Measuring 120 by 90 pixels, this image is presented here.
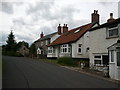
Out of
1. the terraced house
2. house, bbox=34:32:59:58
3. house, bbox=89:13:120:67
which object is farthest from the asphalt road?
house, bbox=34:32:59:58

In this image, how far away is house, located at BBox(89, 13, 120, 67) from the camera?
1905 centimetres

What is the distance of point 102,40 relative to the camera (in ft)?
69.2

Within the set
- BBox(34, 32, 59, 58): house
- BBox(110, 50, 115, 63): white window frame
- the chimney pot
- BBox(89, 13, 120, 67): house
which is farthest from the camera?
BBox(34, 32, 59, 58): house

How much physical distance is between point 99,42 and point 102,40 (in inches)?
25.6

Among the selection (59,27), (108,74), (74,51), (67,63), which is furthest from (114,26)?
(59,27)

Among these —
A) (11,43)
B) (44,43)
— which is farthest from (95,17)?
(11,43)

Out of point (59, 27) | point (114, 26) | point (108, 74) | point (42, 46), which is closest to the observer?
point (108, 74)

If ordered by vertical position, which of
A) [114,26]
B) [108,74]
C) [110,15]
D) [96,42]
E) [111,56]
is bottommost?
[108,74]

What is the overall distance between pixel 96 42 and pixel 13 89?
15.5 metres

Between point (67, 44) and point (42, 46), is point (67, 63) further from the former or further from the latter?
point (42, 46)

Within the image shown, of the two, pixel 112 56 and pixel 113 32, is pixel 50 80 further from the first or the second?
pixel 113 32

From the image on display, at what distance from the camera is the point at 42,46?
56.4m

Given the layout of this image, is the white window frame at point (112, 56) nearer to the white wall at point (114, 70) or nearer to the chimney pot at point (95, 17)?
the white wall at point (114, 70)

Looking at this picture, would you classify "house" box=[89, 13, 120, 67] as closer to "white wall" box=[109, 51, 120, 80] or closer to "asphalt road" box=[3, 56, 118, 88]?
"white wall" box=[109, 51, 120, 80]
